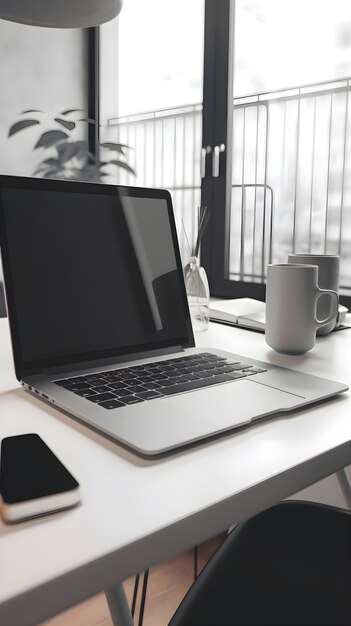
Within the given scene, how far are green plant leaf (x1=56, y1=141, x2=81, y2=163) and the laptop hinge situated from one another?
231 centimetres

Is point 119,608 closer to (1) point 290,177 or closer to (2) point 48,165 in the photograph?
(1) point 290,177

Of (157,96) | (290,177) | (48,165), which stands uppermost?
(157,96)

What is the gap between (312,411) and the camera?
24.1 inches

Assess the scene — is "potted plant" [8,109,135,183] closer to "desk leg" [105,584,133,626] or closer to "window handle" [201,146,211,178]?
"window handle" [201,146,211,178]

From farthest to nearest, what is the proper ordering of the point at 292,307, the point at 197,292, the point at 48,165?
the point at 48,165
the point at 197,292
the point at 292,307

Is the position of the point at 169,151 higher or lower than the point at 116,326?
higher

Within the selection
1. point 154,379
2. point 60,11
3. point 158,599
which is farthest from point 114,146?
point 154,379

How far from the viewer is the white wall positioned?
114 inches

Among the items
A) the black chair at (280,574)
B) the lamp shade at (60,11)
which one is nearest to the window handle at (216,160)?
the lamp shade at (60,11)

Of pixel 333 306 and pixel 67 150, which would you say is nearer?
pixel 333 306

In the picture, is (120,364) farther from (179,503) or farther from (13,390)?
(179,503)

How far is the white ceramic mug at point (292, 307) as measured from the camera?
850 mm

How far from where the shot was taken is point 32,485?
40 centimetres

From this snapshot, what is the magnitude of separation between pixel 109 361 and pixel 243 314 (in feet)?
1.63
